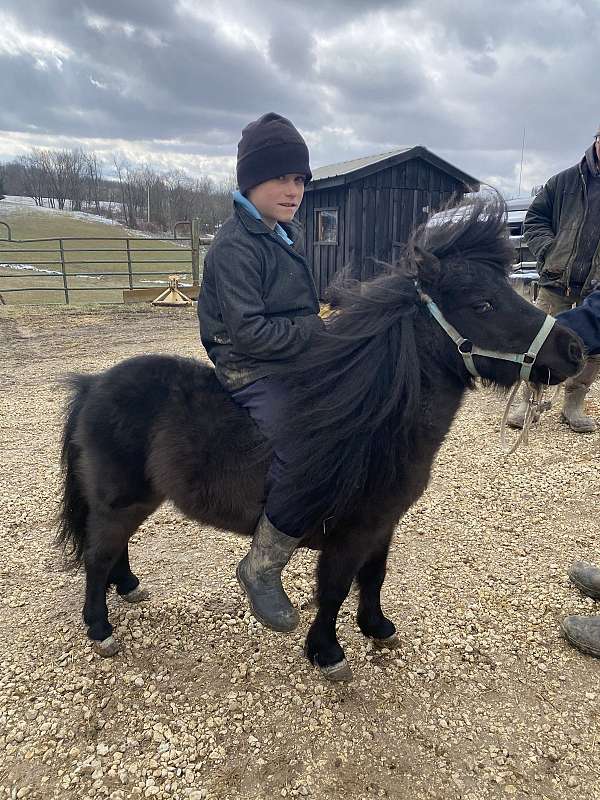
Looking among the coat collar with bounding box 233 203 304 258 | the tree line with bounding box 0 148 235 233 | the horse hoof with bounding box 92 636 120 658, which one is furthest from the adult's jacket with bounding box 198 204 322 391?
the tree line with bounding box 0 148 235 233

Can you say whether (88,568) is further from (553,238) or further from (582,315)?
(553,238)

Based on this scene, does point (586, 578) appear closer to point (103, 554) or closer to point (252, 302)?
point (252, 302)

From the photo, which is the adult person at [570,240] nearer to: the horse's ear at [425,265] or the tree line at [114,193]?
the horse's ear at [425,265]

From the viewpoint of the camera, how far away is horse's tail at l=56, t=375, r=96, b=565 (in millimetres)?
2719

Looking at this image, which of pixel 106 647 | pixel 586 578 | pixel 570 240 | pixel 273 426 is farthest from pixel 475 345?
pixel 570 240

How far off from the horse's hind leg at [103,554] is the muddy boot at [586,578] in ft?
8.32

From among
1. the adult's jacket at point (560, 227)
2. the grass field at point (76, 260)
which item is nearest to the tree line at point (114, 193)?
the grass field at point (76, 260)

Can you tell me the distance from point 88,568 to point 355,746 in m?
1.55

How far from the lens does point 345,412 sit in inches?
82.2

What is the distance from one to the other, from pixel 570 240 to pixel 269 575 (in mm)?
4204

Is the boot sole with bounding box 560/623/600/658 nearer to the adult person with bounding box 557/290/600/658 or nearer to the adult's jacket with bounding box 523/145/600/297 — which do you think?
the adult person with bounding box 557/290/600/658

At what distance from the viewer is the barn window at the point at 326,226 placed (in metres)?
13.0

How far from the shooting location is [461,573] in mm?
3350

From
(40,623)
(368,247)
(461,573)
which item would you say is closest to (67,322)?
(368,247)
